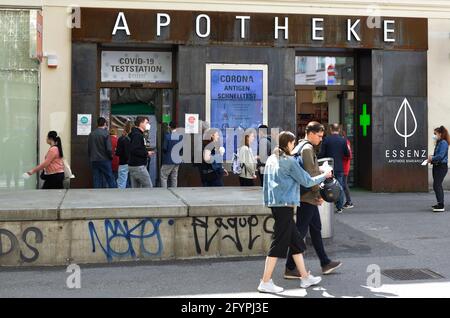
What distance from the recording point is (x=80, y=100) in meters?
13.9

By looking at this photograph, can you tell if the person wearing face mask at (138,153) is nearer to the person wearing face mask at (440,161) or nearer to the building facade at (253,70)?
the building facade at (253,70)

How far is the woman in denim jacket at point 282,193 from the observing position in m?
6.17

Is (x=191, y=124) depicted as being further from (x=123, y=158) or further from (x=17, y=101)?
(x=17, y=101)

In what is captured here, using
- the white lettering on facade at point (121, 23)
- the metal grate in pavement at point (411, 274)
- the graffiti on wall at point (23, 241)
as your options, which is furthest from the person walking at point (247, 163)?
the graffiti on wall at point (23, 241)

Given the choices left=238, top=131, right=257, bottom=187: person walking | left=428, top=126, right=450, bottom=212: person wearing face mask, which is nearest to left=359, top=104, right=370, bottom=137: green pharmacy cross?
left=428, top=126, right=450, bottom=212: person wearing face mask

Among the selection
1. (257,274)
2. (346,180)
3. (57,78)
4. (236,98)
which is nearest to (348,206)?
(346,180)

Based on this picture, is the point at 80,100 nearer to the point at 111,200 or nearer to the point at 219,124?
the point at 219,124

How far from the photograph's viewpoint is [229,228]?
796 cm

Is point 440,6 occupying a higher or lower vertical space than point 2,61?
higher

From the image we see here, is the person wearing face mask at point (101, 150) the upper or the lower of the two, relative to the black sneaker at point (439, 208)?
upper

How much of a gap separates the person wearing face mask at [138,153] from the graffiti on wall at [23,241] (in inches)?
153

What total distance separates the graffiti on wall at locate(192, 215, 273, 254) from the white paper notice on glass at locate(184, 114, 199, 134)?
6426mm
